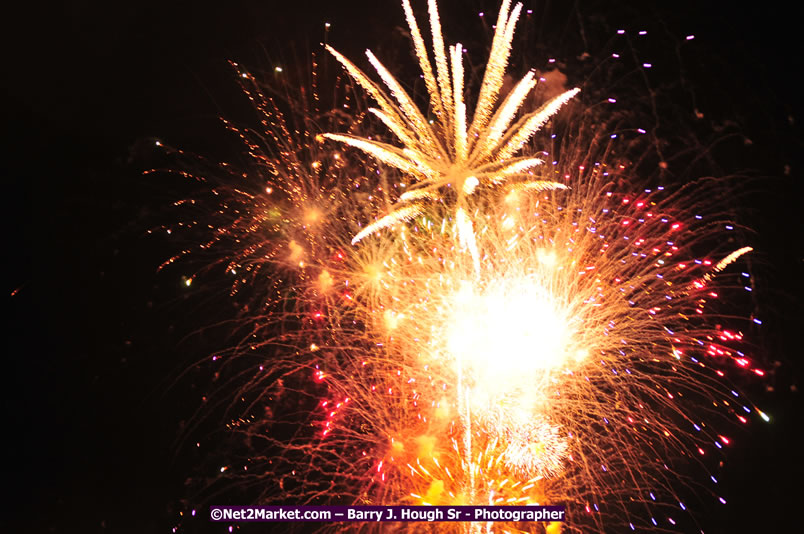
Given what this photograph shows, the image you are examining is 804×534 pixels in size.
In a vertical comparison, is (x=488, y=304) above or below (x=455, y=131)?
below

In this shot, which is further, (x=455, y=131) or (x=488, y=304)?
(x=488, y=304)

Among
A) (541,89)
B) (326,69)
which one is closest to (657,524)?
(541,89)

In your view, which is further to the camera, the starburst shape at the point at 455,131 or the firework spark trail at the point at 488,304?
the firework spark trail at the point at 488,304

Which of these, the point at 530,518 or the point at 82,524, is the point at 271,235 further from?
the point at 82,524

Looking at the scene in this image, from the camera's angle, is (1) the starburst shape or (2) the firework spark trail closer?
(1) the starburst shape
